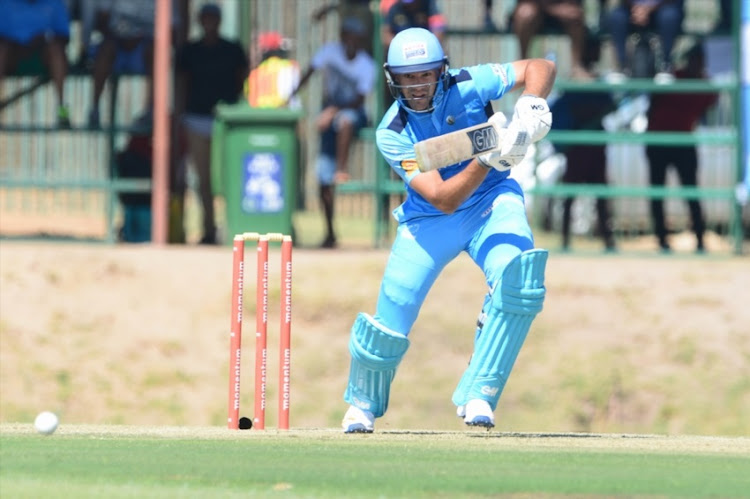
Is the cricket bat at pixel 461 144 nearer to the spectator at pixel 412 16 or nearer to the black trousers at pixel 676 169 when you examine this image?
the spectator at pixel 412 16

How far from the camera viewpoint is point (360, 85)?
1488 centimetres

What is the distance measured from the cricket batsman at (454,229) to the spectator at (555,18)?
6000 millimetres

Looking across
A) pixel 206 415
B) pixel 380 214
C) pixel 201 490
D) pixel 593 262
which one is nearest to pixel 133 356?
pixel 206 415

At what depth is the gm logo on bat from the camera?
311 inches

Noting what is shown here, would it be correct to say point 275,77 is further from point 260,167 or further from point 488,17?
point 488,17

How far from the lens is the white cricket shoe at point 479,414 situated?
814 cm

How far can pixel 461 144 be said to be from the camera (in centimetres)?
789

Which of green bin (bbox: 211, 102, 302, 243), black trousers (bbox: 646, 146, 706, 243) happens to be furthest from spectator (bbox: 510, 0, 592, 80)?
green bin (bbox: 211, 102, 302, 243)

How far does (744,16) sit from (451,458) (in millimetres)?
8703

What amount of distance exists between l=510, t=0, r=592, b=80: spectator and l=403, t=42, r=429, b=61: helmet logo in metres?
6.41

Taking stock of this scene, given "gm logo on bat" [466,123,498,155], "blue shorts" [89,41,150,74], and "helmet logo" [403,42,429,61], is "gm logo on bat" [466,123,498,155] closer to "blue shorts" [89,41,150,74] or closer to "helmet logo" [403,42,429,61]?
"helmet logo" [403,42,429,61]

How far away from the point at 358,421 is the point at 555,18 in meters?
7.01

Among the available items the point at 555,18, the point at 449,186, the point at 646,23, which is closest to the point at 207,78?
the point at 555,18

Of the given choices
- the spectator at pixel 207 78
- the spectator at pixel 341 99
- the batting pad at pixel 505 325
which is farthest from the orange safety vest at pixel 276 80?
the batting pad at pixel 505 325
